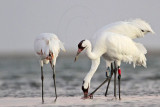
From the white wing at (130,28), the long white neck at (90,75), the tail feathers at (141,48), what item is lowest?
the long white neck at (90,75)

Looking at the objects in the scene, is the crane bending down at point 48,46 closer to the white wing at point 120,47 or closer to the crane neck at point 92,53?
the crane neck at point 92,53

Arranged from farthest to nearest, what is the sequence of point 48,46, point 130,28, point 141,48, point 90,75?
point 130,28
point 141,48
point 90,75
point 48,46

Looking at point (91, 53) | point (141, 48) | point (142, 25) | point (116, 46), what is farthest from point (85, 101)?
point (142, 25)

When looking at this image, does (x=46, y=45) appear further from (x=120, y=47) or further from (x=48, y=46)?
(x=120, y=47)

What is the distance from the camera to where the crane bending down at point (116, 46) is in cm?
1341

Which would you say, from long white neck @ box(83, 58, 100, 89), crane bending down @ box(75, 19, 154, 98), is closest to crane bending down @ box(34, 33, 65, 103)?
crane bending down @ box(75, 19, 154, 98)

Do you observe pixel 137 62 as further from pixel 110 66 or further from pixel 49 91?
pixel 49 91

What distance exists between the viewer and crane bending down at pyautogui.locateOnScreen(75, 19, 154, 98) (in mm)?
13414

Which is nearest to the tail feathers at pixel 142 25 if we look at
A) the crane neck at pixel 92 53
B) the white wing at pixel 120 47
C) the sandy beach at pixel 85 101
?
the white wing at pixel 120 47

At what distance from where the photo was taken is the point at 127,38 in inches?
541

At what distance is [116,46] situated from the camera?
1342cm

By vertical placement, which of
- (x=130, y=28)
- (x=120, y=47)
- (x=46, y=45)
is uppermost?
(x=130, y=28)

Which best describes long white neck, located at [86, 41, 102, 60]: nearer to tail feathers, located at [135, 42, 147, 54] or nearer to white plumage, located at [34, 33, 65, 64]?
white plumage, located at [34, 33, 65, 64]

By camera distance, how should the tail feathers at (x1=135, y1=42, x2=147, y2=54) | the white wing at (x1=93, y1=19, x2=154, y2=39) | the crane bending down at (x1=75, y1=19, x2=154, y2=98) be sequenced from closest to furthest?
the crane bending down at (x1=75, y1=19, x2=154, y2=98)
the tail feathers at (x1=135, y1=42, x2=147, y2=54)
the white wing at (x1=93, y1=19, x2=154, y2=39)
